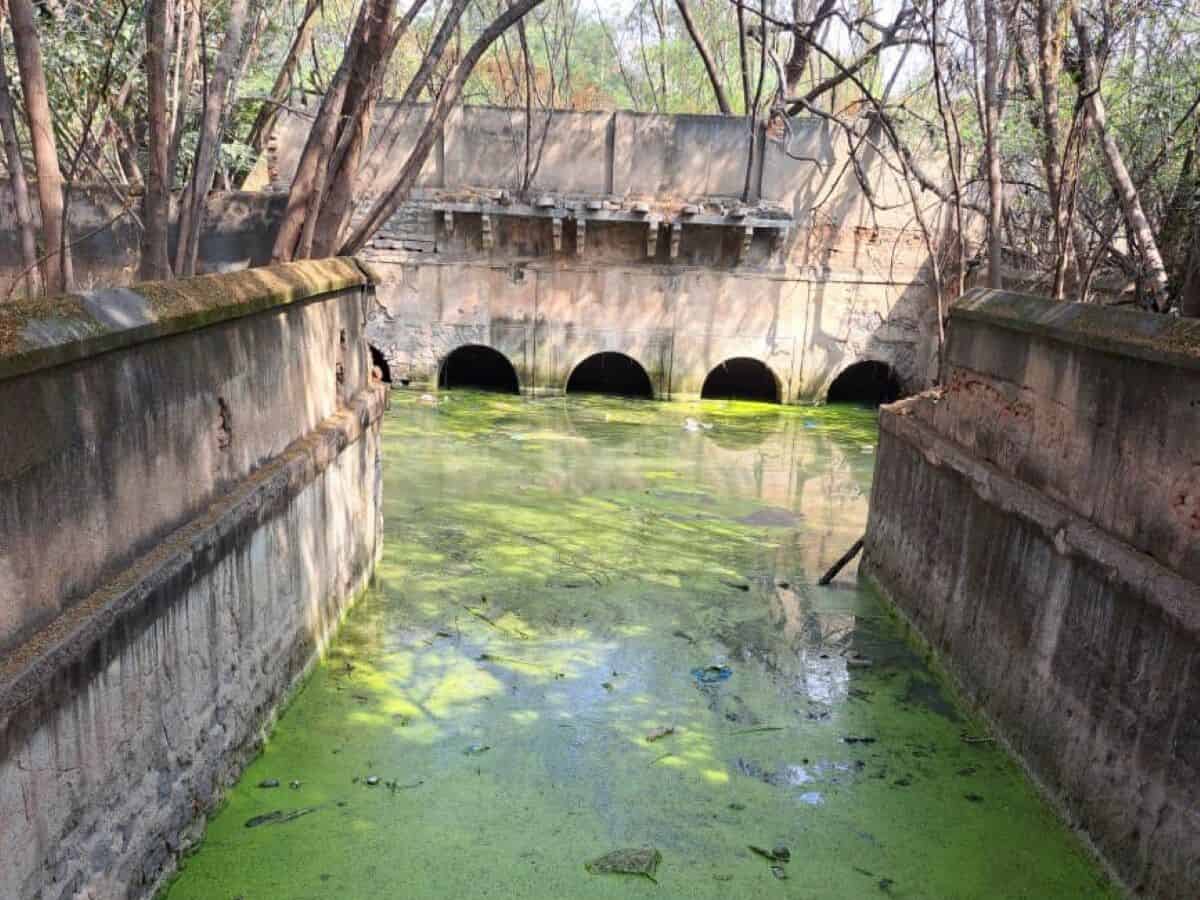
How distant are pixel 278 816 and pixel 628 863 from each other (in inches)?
54.6

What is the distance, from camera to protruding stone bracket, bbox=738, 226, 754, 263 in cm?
1345

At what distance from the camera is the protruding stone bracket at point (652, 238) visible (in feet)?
43.7

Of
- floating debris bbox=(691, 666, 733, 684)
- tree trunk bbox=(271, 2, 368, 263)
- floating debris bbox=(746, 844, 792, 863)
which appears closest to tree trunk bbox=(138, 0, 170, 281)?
tree trunk bbox=(271, 2, 368, 263)

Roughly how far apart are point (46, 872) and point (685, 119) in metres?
12.6

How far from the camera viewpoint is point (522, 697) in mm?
4984

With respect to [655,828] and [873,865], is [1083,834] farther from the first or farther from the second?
[655,828]

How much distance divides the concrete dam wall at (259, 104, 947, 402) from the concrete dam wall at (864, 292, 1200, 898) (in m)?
8.46

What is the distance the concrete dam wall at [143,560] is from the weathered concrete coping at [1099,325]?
351 cm

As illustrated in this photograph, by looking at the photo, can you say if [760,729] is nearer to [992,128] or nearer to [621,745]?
[621,745]

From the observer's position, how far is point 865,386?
1573 cm

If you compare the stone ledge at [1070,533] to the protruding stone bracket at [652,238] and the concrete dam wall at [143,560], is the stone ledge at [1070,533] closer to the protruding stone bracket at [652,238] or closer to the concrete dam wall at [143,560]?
the concrete dam wall at [143,560]

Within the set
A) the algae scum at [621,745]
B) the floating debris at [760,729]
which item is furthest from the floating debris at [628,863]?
the floating debris at [760,729]

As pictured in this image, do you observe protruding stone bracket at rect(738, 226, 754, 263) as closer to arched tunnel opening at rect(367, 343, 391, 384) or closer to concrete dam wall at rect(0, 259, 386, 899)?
arched tunnel opening at rect(367, 343, 391, 384)

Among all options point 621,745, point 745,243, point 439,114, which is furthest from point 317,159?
point 745,243
